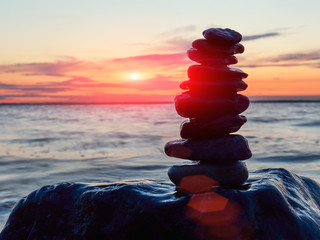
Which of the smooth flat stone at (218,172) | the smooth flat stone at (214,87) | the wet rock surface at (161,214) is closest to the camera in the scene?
the wet rock surface at (161,214)

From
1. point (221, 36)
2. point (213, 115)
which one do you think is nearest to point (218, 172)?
point (213, 115)

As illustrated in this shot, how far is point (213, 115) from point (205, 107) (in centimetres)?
11

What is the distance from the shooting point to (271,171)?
4547mm

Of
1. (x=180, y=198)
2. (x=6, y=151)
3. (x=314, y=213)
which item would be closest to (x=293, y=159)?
(x=314, y=213)

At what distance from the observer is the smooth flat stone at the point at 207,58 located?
377 centimetres

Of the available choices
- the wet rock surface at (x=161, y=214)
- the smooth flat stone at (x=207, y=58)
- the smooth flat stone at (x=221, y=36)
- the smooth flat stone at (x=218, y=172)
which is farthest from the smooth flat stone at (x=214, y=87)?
the wet rock surface at (x=161, y=214)

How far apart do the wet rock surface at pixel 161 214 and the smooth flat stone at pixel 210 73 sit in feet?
3.37

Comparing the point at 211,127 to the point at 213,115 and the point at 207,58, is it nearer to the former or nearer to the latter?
the point at 213,115

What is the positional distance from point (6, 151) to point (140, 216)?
37.2ft

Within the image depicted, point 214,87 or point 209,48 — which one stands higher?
point 209,48

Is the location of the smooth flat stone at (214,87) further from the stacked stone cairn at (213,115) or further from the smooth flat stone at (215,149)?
the smooth flat stone at (215,149)

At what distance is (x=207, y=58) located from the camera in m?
3.76

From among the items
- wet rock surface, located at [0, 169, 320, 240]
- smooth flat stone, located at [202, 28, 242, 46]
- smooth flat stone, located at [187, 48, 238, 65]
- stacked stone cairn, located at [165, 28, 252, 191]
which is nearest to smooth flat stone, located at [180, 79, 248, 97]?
stacked stone cairn, located at [165, 28, 252, 191]

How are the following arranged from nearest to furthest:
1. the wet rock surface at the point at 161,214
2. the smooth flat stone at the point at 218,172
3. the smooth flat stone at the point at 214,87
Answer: the wet rock surface at the point at 161,214, the smooth flat stone at the point at 218,172, the smooth flat stone at the point at 214,87
